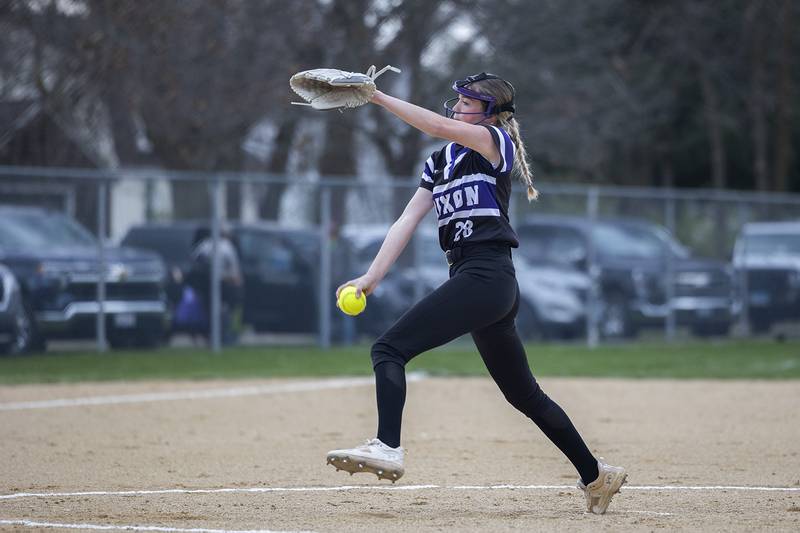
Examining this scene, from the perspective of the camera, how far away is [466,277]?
5.93 metres

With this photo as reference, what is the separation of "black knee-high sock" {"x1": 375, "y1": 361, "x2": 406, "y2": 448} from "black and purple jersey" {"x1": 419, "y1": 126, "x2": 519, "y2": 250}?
0.70 meters

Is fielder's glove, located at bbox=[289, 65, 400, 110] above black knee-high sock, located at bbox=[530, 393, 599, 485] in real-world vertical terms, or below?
above

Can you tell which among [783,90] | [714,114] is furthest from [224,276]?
[714,114]

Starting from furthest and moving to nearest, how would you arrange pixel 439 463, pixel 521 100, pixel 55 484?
1. pixel 521 100
2. pixel 439 463
3. pixel 55 484

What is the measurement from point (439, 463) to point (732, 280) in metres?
15.0

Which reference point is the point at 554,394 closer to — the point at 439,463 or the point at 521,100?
the point at 439,463

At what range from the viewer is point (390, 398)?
19.1 feet

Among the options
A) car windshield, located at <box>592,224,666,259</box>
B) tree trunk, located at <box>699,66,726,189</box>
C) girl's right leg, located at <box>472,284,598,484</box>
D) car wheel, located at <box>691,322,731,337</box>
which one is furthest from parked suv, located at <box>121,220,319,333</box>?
tree trunk, located at <box>699,66,726,189</box>

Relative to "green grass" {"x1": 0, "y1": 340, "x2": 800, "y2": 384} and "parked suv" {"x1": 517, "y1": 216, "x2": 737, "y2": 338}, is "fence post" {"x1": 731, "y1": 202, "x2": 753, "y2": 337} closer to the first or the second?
"parked suv" {"x1": 517, "y1": 216, "x2": 737, "y2": 338}

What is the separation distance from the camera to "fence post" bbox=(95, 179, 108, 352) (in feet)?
55.8

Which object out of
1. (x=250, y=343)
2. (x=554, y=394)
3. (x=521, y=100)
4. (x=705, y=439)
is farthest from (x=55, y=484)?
(x=521, y=100)

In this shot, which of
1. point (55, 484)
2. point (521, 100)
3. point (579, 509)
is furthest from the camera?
point (521, 100)

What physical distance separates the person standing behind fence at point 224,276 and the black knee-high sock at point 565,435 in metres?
12.3

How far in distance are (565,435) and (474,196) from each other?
4.11 feet
